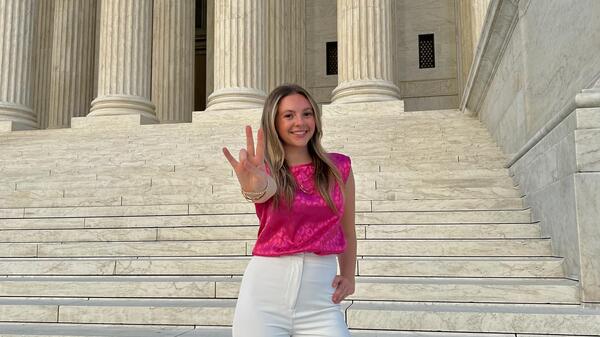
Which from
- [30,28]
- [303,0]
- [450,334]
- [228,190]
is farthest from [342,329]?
[303,0]

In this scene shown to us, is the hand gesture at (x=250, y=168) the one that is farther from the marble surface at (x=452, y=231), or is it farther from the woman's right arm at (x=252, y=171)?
the marble surface at (x=452, y=231)

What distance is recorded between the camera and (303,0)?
34188mm

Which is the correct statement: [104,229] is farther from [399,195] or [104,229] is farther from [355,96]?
[355,96]

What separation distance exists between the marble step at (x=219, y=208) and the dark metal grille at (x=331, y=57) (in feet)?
83.3

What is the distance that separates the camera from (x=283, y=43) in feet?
97.7

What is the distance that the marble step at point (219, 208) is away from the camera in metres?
10.1

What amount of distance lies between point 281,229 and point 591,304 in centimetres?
515

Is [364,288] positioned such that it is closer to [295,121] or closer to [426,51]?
[295,121]

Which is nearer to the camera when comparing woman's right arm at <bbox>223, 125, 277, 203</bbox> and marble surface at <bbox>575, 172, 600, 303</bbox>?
woman's right arm at <bbox>223, 125, 277, 203</bbox>

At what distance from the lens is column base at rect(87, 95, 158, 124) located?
25031 mm

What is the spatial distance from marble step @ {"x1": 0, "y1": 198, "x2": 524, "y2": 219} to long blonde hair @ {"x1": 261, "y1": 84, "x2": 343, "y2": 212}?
7606 millimetres

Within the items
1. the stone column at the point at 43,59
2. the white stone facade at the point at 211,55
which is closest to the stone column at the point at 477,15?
the white stone facade at the point at 211,55

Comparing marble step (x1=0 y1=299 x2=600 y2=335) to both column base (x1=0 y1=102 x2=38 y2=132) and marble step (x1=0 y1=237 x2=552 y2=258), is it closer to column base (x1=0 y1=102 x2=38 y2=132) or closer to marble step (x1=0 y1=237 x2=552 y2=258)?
marble step (x1=0 y1=237 x2=552 y2=258)

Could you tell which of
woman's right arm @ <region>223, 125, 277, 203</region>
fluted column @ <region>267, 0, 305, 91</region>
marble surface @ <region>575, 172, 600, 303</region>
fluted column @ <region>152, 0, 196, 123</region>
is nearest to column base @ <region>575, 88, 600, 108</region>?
marble surface @ <region>575, 172, 600, 303</region>
